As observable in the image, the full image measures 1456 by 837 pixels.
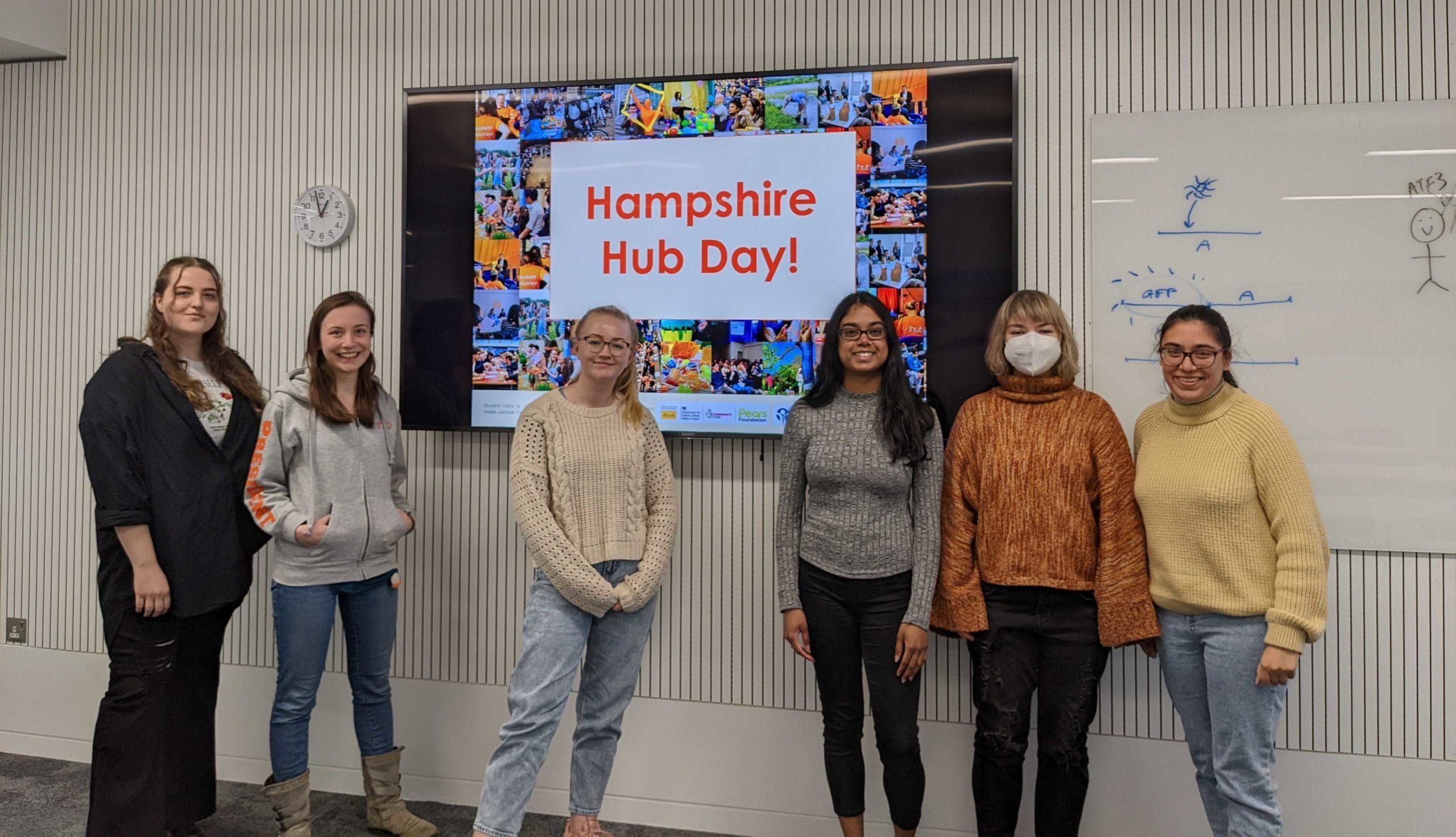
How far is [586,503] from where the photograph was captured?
7.18 feet

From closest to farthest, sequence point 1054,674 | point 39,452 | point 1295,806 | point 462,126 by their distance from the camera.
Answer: point 1054,674 → point 1295,806 → point 462,126 → point 39,452

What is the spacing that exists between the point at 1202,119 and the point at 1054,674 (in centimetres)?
160

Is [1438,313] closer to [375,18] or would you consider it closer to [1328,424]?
[1328,424]

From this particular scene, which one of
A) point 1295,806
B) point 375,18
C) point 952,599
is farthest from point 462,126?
point 1295,806

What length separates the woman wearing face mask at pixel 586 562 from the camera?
2.15 m

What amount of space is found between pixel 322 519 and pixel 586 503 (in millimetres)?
731

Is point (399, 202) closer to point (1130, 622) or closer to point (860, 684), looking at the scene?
point (860, 684)

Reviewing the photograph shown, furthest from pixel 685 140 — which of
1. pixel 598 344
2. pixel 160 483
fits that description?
pixel 160 483

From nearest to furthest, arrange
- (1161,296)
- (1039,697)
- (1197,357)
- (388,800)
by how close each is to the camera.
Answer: (1197,357) → (1039,697) → (1161,296) → (388,800)

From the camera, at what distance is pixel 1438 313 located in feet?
7.58

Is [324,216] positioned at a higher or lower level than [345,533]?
higher

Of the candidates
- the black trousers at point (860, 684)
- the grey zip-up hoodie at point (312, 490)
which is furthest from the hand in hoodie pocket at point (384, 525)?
the black trousers at point (860, 684)

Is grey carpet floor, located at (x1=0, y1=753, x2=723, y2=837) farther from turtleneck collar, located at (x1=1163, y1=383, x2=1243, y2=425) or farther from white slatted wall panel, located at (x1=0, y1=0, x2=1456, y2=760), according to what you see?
turtleneck collar, located at (x1=1163, y1=383, x2=1243, y2=425)

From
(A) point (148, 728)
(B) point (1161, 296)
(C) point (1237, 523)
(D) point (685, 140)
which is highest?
(D) point (685, 140)
